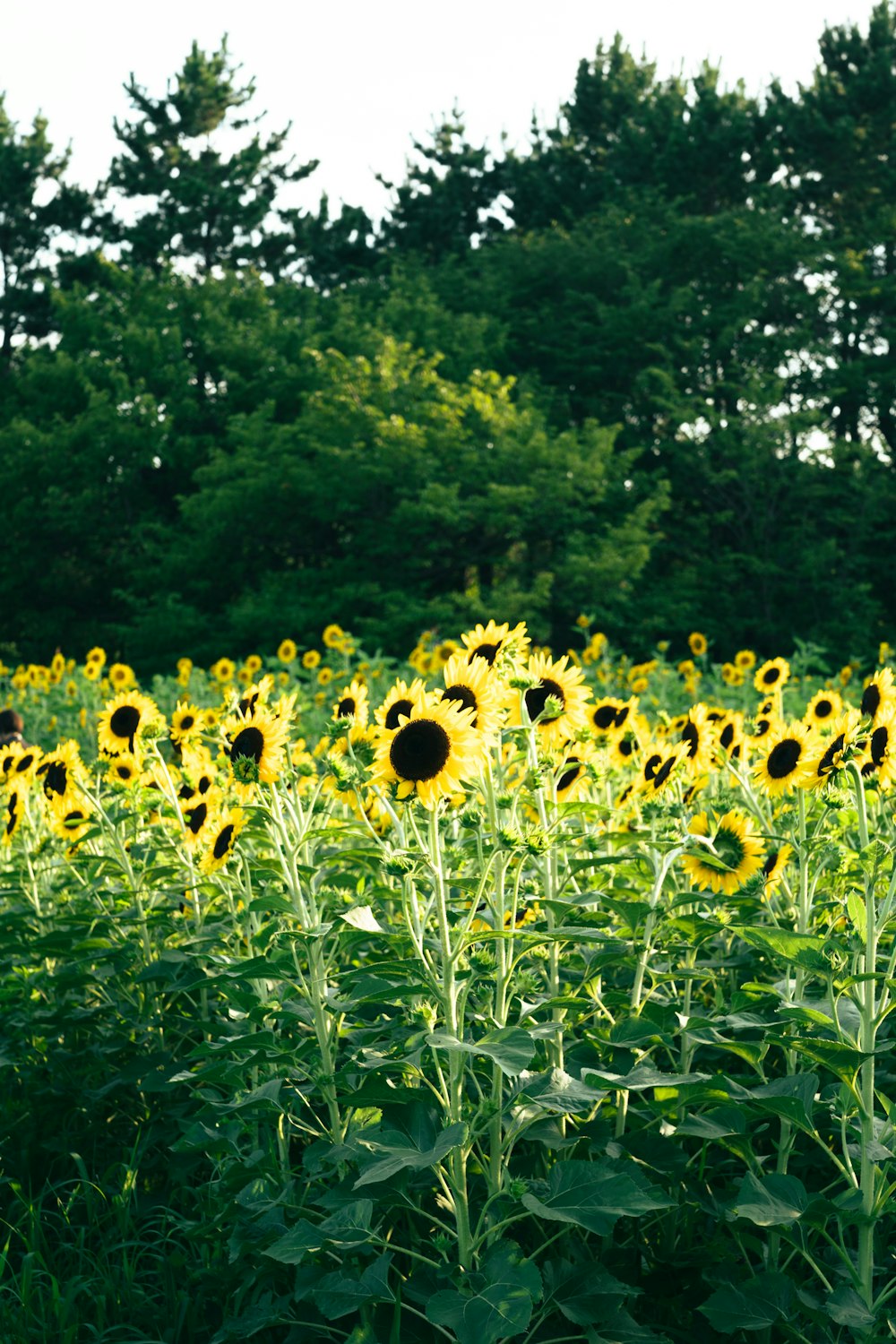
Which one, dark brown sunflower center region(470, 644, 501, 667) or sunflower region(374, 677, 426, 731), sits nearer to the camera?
sunflower region(374, 677, 426, 731)

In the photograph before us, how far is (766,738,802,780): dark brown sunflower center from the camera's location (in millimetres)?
3230

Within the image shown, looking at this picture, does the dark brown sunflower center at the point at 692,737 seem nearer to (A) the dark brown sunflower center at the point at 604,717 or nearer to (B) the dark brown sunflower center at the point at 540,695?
(A) the dark brown sunflower center at the point at 604,717

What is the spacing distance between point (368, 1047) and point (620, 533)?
15874 millimetres

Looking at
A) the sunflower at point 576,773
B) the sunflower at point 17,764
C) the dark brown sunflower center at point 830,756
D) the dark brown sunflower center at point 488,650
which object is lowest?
the sunflower at point 17,764

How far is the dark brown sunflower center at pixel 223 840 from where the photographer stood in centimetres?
350

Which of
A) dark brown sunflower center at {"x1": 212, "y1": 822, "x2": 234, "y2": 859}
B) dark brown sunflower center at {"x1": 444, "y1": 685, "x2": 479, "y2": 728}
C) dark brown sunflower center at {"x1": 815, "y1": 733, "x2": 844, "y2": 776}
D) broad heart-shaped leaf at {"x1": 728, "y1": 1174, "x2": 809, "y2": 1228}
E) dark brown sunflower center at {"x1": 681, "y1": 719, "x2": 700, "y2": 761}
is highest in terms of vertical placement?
dark brown sunflower center at {"x1": 444, "y1": 685, "x2": 479, "y2": 728}

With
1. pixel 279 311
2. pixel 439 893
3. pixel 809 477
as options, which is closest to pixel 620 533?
pixel 809 477

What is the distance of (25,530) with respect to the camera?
24.5m

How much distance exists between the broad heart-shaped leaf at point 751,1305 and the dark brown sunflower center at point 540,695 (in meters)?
1.40

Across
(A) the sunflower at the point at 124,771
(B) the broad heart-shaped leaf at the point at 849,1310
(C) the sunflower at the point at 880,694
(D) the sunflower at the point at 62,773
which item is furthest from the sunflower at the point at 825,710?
(D) the sunflower at the point at 62,773

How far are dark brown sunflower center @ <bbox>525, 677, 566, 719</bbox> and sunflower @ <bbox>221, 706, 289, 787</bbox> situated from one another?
64 cm

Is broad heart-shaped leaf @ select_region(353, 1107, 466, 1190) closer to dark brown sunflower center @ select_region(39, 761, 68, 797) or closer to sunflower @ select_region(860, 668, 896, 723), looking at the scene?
sunflower @ select_region(860, 668, 896, 723)

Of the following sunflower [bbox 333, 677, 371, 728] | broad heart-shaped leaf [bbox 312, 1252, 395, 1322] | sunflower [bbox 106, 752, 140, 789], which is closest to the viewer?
broad heart-shaped leaf [bbox 312, 1252, 395, 1322]

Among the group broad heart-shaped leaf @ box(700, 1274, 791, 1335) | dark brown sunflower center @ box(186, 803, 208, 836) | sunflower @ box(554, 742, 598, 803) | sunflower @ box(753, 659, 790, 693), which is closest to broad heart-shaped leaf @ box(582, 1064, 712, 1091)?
broad heart-shaped leaf @ box(700, 1274, 791, 1335)
